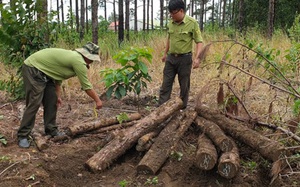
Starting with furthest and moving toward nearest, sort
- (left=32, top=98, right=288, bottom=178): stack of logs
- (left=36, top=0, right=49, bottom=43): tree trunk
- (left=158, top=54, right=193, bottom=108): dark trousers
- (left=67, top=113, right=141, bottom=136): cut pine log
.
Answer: (left=36, top=0, right=49, bottom=43): tree trunk → (left=158, top=54, right=193, bottom=108): dark trousers → (left=67, top=113, right=141, bottom=136): cut pine log → (left=32, top=98, right=288, bottom=178): stack of logs

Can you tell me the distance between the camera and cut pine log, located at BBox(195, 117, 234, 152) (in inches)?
131

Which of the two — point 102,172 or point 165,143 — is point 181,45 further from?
point 102,172

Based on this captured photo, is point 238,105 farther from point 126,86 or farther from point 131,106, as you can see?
point 131,106

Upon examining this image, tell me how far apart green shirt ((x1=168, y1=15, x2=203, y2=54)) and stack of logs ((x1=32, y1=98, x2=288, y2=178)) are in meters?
1.10

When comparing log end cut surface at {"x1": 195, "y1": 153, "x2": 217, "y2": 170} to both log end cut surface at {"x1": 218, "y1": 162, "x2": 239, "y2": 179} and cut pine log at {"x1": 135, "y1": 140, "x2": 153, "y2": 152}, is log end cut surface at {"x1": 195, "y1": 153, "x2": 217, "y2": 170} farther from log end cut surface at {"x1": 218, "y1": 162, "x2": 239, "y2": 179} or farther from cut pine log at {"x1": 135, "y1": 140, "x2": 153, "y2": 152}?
cut pine log at {"x1": 135, "y1": 140, "x2": 153, "y2": 152}

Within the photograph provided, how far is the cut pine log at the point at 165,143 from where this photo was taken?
344 centimetres

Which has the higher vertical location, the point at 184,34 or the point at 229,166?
the point at 184,34

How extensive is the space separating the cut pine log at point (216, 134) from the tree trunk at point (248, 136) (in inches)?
4.2

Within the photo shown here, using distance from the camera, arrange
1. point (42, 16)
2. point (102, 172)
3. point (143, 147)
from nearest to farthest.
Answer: point (102, 172) → point (143, 147) → point (42, 16)

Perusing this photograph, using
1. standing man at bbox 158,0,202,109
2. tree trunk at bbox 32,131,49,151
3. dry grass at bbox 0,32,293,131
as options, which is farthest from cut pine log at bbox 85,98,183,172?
standing man at bbox 158,0,202,109

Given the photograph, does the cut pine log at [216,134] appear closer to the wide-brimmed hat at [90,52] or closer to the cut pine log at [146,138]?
the cut pine log at [146,138]

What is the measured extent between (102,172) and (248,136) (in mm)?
1639

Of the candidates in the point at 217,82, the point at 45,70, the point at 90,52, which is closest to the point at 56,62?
the point at 45,70

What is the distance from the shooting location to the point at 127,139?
12.5ft
